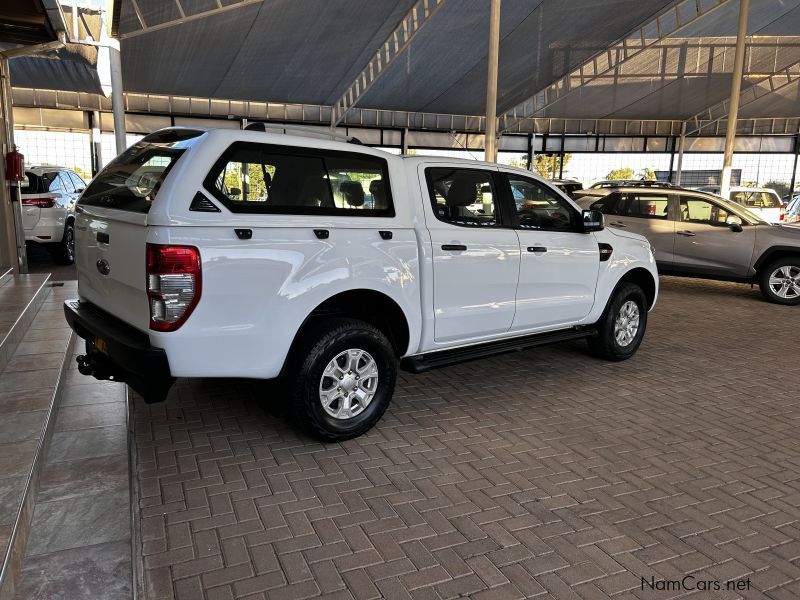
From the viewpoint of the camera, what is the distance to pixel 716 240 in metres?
10.3

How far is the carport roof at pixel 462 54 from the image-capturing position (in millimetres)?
15742

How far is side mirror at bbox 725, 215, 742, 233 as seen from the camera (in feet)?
33.2

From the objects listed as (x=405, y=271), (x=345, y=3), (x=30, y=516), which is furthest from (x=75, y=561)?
(x=345, y=3)

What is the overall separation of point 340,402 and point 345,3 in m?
13.7

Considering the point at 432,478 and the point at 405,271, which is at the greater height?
the point at 405,271

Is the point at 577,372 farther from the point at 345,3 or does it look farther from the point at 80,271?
the point at 345,3

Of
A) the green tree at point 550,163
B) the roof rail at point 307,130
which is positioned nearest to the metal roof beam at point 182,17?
the roof rail at point 307,130

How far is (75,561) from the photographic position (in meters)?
2.68

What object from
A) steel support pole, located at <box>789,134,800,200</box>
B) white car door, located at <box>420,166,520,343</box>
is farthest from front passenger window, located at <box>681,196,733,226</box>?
steel support pole, located at <box>789,134,800,200</box>

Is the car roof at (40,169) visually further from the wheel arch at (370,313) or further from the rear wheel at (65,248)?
the wheel arch at (370,313)

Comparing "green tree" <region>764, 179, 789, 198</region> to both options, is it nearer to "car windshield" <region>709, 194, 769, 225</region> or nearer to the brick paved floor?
"car windshield" <region>709, 194, 769, 225</region>

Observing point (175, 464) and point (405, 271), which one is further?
point (405, 271)

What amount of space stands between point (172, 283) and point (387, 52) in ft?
56.3

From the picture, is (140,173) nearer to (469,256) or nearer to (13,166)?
(469,256)
